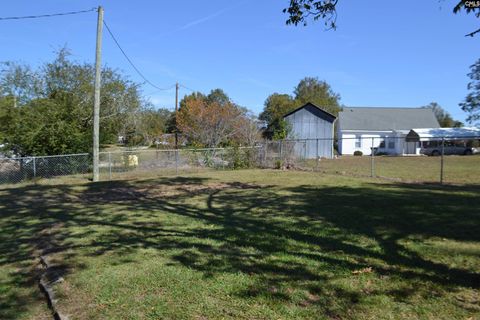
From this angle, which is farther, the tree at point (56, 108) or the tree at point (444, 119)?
the tree at point (444, 119)

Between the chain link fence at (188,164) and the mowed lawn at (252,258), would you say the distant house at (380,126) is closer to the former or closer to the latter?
the chain link fence at (188,164)

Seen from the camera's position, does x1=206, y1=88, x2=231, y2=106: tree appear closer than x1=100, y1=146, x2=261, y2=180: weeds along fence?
No

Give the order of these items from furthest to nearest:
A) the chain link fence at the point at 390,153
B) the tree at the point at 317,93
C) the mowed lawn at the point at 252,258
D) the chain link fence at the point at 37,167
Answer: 1. the tree at the point at 317,93
2. the chain link fence at the point at 390,153
3. the chain link fence at the point at 37,167
4. the mowed lawn at the point at 252,258

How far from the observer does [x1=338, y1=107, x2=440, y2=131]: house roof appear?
5412cm

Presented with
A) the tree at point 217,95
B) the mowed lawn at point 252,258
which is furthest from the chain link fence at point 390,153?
the tree at point 217,95

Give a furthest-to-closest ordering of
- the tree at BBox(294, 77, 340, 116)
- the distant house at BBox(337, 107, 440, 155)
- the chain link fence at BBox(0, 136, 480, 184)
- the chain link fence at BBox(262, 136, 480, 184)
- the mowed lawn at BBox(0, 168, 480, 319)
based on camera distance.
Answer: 1. the tree at BBox(294, 77, 340, 116)
2. the distant house at BBox(337, 107, 440, 155)
3. the chain link fence at BBox(262, 136, 480, 184)
4. the chain link fence at BBox(0, 136, 480, 184)
5. the mowed lawn at BBox(0, 168, 480, 319)

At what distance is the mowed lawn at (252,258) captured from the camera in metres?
4.05

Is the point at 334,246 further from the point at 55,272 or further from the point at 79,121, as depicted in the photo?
the point at 79,121

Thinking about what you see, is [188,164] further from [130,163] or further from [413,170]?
[413,170]

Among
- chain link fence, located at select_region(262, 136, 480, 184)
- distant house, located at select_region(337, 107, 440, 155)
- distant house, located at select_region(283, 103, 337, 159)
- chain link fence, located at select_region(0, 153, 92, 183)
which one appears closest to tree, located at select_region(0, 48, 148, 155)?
chain link fence, located at select_region(0, 153, 92, 183)

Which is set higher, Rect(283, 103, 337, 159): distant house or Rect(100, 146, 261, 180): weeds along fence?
Rect(283, 103, 337, 159): distant house

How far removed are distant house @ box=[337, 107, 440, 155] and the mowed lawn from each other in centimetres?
4179

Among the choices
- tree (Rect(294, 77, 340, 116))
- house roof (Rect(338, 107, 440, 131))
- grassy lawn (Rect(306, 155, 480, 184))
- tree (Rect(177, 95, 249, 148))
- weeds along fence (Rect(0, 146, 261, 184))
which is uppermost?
tree (Rect(294, 77, 340, 116))

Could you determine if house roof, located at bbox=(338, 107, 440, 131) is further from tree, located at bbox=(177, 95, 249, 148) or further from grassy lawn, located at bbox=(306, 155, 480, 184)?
grassy lawn, located at bbox=(306, 155, 480, 184)
